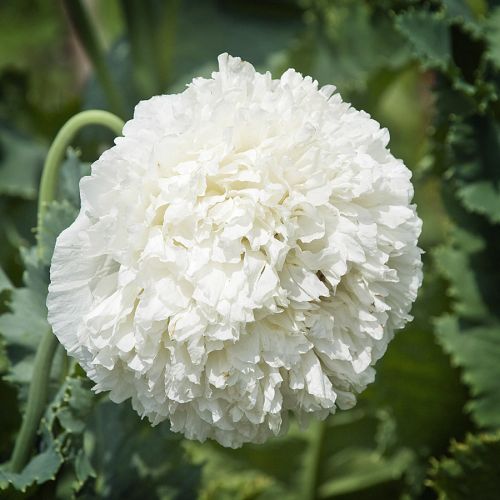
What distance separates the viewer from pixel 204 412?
735 millimetres

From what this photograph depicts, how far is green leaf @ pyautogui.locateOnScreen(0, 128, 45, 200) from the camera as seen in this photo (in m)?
1.59

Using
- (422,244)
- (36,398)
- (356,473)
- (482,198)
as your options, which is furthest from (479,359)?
(36,398)

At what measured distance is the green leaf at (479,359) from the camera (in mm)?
1243

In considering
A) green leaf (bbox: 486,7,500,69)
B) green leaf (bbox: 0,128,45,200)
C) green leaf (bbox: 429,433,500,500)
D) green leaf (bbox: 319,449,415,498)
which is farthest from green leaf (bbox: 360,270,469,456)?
green leaf (bbox: 0,128,45,200)

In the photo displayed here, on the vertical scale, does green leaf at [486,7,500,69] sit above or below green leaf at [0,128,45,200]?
above

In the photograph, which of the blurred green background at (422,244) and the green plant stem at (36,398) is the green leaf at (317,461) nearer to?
the blurred green background at (422,244)

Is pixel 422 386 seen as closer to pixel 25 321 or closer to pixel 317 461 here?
pixel 317 461

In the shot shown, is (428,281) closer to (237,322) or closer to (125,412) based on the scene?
(125,412)

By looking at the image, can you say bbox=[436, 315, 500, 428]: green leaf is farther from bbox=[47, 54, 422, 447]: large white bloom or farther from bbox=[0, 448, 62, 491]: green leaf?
bbox=[0, 448, 62, 491]: green leaf

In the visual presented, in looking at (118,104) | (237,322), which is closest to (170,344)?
A: (237,322)

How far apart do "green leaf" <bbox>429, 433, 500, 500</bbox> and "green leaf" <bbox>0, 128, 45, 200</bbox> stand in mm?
911

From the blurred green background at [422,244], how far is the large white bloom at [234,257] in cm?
17

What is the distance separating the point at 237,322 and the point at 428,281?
2.43 feet

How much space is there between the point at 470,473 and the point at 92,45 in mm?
962
